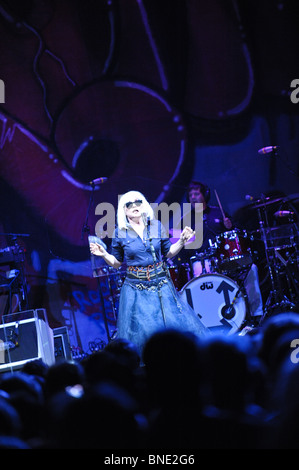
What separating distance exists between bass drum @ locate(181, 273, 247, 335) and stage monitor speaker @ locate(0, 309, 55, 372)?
2634mm

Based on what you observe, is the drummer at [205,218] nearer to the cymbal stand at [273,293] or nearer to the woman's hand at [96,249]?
Result: the cymbal stand at [273,293]

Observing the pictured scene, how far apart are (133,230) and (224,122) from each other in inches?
158

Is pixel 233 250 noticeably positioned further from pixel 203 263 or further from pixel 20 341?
pixel 20 341

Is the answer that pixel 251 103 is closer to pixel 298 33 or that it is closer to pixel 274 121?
pixel 274 121

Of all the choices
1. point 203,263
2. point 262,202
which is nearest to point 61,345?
point 203,263

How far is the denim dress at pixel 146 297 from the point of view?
4207 millimetres

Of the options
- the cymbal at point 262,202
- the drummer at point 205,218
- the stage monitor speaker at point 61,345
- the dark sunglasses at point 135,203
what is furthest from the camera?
the drummer at point 205,218

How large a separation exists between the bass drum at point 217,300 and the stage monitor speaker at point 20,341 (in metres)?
2.63

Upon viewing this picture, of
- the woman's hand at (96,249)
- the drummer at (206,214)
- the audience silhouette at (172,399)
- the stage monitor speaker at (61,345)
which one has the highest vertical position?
the drummer at (206,214)

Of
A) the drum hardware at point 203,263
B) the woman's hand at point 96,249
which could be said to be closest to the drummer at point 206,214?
the drum hardware at point 203,263

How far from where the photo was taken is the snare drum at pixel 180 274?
6.88 metres

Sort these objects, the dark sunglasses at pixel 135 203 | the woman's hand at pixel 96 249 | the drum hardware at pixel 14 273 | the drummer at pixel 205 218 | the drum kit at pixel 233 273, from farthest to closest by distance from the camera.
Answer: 1. the drummer at pixel 205 218
2. the drum hardware at pixel 14 273
3. the drum kit at pixel 233 273
4. the dark sunglasses at pixel 135 203
5. the woman's hand at pixel 96 249

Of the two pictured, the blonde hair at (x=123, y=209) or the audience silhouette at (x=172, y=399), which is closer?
the audience silhouette at (x=172, y=399)

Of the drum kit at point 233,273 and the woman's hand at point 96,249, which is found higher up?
the drum kit at point 233,273
